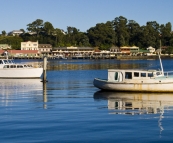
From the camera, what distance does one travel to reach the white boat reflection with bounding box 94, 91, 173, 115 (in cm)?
2584

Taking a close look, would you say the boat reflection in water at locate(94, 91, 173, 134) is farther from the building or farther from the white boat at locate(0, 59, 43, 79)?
the building

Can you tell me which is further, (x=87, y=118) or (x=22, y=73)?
(x=22, y=73)

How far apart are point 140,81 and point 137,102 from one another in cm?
492

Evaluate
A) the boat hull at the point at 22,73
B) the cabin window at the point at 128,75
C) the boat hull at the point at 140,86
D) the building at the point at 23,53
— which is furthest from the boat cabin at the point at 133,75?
the building at the point at 23,53

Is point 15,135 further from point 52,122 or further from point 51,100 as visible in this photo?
point 51,100

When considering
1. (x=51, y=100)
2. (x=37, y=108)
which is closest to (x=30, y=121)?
(x=37, y=108)

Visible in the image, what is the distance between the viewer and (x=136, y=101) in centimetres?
3014

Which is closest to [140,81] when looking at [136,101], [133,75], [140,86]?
Answer: [140,86]

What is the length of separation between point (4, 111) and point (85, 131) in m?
7.50

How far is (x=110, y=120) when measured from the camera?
22.4 metres

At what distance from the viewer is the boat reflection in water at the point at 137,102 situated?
25.4 meters

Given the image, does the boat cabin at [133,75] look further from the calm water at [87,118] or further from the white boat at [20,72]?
the white boat at [20,72]

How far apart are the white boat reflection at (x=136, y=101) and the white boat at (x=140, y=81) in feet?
1.85

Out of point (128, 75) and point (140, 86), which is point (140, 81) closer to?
point (140, 86)
